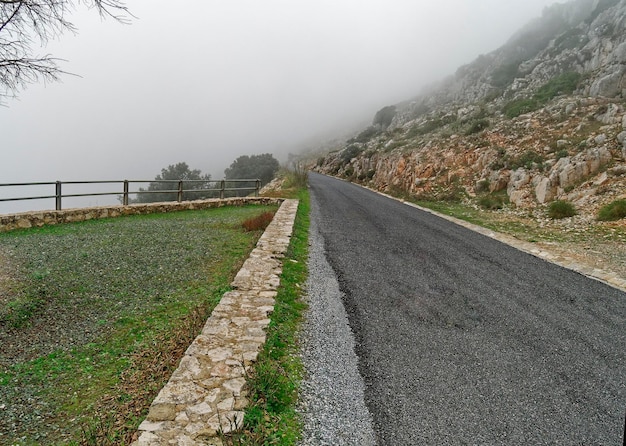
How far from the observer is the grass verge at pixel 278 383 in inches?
112

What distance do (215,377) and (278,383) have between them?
62 cm

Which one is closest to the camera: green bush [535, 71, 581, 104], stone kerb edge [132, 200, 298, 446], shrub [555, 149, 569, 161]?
stone kerb edge [132, 200, 298, 446]

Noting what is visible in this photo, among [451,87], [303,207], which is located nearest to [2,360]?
[303,207]

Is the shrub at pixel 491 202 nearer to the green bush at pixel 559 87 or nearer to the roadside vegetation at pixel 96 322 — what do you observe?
the green bush at pixel 559 87

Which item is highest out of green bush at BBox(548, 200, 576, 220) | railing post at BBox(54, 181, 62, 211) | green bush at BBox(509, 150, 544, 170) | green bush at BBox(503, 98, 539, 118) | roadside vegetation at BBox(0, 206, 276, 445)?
green bush at BBox(503, 98, 539, 118)

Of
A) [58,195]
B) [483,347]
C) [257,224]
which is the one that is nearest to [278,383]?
[483,347]

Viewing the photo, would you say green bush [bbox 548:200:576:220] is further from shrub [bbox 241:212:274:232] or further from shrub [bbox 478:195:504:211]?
shrub [bbox 241:212:274:232]

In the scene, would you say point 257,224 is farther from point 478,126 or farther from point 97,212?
point 478,126

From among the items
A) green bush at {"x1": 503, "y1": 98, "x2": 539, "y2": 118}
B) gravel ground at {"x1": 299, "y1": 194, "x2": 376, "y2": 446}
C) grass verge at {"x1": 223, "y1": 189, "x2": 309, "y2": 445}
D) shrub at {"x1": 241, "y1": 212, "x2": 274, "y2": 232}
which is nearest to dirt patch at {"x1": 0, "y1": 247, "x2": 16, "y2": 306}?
grass verge at {"x1": 223, "y1": 189, "x2": 309, "y2": 445}

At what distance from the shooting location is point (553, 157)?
54.0 feet

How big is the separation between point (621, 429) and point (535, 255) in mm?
6916

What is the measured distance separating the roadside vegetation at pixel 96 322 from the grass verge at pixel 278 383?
96 centimetres

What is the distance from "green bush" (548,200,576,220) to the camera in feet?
41.2

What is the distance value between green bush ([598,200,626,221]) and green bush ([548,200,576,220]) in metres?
1.03
